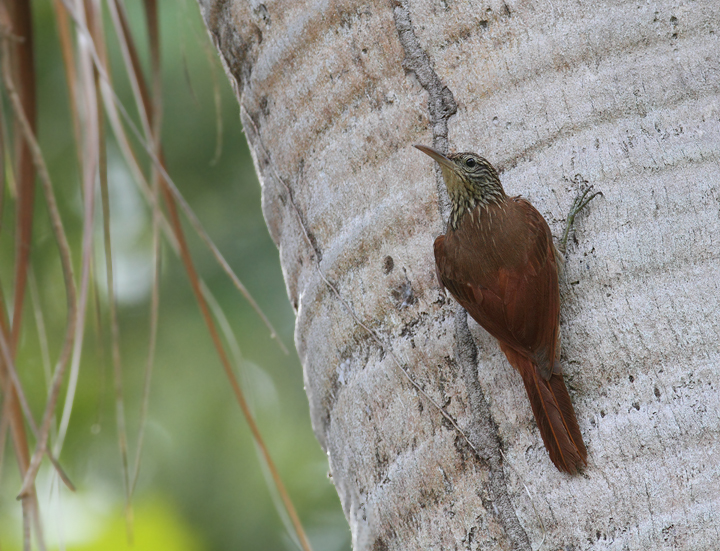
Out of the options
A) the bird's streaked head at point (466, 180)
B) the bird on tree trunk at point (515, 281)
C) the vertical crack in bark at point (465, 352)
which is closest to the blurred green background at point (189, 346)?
the bird's streaked head at point (466, 180)

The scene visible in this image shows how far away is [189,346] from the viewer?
5.85 metres

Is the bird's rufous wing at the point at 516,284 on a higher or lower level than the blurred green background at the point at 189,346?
higher

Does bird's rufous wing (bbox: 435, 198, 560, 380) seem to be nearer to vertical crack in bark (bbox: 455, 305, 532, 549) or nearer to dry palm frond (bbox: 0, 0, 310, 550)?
vertical crack in bark (bbox: 455, 305, 532, 549)

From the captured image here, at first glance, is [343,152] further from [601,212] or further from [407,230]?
[601,212]

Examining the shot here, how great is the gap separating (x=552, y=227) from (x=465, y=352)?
1.12 ft

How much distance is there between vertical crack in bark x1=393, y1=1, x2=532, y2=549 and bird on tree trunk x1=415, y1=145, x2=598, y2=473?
0.18ft

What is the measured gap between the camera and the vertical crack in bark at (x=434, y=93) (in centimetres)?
193

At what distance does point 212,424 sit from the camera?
18.6 feet

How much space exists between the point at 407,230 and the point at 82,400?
3.96 m

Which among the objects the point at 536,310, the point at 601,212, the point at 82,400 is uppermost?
the point at 601,212

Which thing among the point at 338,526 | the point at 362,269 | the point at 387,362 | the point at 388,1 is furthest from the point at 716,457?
the point at 338,526

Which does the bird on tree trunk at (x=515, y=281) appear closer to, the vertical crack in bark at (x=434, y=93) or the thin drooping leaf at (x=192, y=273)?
the vertical crack in bark at (x=434, y=93)

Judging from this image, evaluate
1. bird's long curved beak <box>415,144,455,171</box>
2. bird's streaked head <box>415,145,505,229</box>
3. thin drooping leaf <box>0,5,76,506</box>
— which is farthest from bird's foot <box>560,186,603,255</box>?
thin drooping leaf <box>0,5,76,506</box>

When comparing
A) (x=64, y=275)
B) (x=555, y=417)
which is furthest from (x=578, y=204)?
(x=64, y=275)
